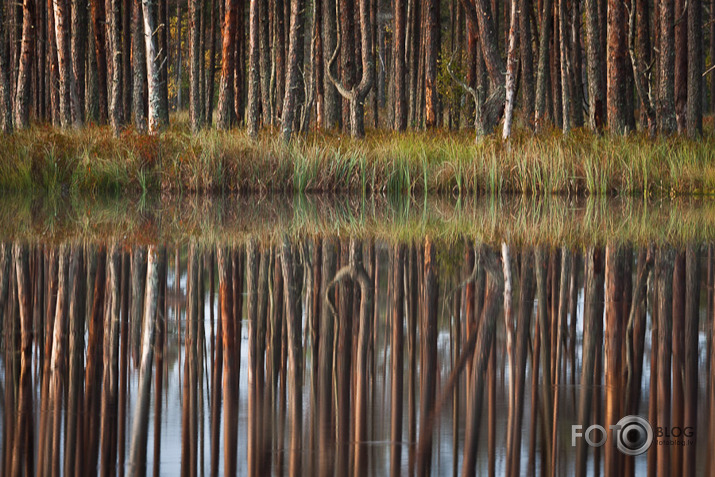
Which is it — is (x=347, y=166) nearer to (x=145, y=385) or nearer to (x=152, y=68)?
(x=152, y=68)

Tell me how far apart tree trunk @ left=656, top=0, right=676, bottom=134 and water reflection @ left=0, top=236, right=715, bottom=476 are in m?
11.6

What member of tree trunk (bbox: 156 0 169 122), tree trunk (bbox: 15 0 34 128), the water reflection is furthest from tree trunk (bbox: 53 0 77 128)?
the water reflection

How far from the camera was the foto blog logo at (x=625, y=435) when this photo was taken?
7.73 ft

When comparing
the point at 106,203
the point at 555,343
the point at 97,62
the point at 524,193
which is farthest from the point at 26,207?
the point at 97,62

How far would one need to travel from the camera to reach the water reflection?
89.2 inches

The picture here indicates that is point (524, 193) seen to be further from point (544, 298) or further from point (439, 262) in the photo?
point (544, 298)

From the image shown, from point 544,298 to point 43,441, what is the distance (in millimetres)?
2772

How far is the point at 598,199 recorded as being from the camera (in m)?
11.9

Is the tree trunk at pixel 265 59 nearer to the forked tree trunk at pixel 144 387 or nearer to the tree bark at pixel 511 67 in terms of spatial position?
the tree bark at pixel 511 67

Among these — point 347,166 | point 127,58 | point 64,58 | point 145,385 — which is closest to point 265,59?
point 127,58

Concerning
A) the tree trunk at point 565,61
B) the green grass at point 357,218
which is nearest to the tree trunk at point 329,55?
the tree trunk at point 565,61

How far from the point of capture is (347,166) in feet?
42.3

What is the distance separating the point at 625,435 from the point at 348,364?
1.02 metres

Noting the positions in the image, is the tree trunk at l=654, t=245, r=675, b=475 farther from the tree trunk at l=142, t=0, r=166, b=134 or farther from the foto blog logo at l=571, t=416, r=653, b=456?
the tree trunk at l=142, t=0, r=166, b=134
